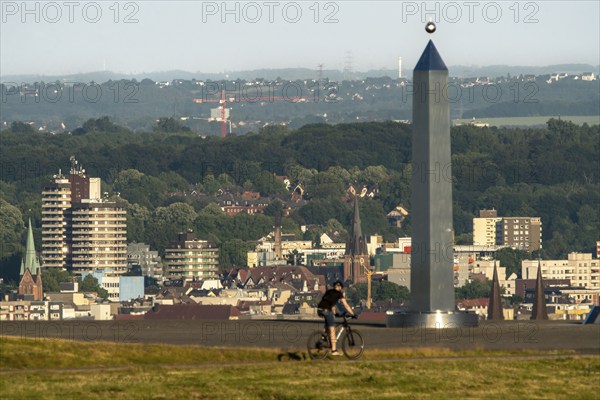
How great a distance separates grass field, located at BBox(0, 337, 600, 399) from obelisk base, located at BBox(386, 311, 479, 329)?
33.1 feet

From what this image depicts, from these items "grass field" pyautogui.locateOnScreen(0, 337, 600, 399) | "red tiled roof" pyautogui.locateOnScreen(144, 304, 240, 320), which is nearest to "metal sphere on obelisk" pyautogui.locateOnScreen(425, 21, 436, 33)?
"grass field" pyautogui.locateOnScreen(0, 337, 600, 399)

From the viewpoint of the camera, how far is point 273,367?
160ft

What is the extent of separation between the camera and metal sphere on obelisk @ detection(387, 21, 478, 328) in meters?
62.9

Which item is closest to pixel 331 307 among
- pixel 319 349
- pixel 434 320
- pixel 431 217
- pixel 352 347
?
pixel 319 349

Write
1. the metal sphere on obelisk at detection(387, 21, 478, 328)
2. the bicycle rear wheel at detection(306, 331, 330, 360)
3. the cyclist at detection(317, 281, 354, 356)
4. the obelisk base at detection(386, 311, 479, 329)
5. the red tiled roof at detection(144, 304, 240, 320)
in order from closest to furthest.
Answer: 1. the cyclist at detection(317, 281, 354, 356)
2. the bicycle rear wheel at detection(306, 331, 330, 360)
3. the obelisk base at detection(386, 311, 479, 329)
4. the metal sphere on obelisk at detection(387, 21, 478, 328)
5. the red tiled roof at detection(144, 304, 240, 320)

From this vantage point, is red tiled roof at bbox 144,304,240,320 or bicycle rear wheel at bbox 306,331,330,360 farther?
red tiled roof at bbox 144,304,240,320

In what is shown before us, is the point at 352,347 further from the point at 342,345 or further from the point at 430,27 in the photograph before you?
the point at 430,27

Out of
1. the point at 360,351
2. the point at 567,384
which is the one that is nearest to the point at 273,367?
the point at 360,351

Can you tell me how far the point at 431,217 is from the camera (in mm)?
62969

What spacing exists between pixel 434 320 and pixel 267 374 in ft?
51.9

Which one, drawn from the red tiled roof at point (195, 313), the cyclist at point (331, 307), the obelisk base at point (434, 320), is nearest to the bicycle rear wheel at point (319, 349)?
the cyclist at point (331, 307)

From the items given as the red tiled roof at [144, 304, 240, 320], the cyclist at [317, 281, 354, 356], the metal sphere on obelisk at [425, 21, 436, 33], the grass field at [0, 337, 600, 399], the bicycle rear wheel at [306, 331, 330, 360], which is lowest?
the grass field at [0, 337, 600, 399]

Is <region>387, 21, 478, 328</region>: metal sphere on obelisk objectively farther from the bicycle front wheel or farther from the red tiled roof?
the red tiled roof

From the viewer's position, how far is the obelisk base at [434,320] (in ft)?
206
